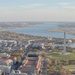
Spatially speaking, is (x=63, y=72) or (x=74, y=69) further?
(x=74, y=69)

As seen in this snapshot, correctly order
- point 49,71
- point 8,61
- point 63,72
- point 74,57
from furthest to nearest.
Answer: point 74,57 < point 8,61 < point 49,71 < point 63,72

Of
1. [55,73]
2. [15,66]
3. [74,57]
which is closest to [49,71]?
[55,73]

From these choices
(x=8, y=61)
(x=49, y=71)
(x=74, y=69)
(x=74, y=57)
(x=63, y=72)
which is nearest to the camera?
(x=63, y=72)

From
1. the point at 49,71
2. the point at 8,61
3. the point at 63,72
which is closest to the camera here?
the point at 63,72

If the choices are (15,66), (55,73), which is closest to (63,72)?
(55,73)

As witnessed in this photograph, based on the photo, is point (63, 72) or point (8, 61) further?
point (8, 61)

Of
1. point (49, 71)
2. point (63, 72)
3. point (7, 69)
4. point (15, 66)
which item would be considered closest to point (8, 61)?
point (15, 66)

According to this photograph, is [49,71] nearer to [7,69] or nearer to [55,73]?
[55,73]

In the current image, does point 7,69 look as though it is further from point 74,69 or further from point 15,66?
point 74,69

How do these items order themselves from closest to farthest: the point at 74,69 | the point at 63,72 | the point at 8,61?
the point at 63,72 → the point at 74,69 → the point at 8,61
